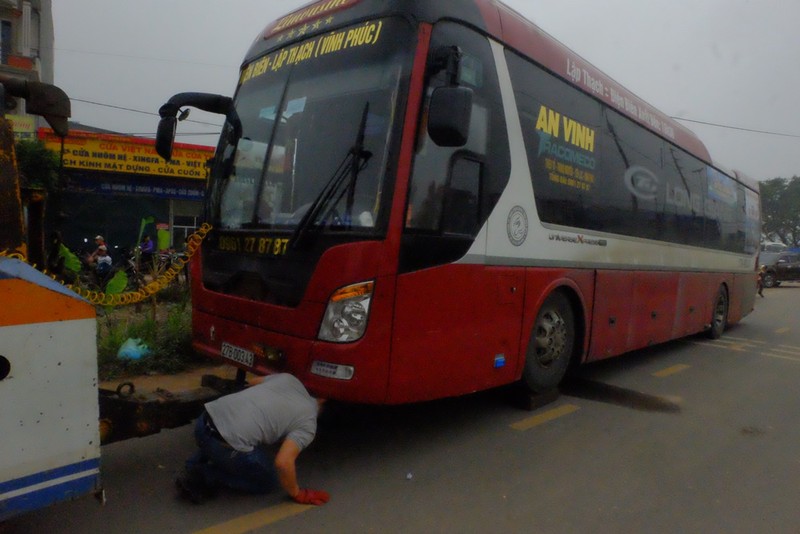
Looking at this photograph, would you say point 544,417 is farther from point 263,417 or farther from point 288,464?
point 263,417

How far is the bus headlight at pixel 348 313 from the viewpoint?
3604 millimetres

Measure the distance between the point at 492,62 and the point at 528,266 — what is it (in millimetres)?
1647

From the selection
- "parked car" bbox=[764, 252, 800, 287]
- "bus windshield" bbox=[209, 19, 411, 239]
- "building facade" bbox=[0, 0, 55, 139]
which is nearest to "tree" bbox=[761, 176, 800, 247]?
"parked car" bbox=[764, 252, 800, 287]

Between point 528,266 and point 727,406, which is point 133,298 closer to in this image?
point 528,266

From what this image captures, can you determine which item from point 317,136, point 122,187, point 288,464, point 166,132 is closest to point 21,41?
point 122,187

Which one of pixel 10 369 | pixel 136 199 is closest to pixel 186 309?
pixel 10 369

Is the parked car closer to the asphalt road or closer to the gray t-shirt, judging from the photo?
the asphalt road

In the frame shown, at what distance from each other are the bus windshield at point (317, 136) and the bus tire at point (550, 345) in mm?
2230

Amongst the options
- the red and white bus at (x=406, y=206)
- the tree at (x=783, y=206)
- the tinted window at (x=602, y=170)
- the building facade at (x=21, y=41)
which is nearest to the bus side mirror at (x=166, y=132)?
the red and white bus at (x=406, y=206)

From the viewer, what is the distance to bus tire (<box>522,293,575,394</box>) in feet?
17.0

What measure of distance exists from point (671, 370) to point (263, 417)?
6094mm

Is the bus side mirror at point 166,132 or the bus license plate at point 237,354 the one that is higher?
the bus side mirror at point 166,132

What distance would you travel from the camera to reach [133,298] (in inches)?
179

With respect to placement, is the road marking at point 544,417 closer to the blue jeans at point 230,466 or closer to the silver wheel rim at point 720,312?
the blue jeans at point 230,466
